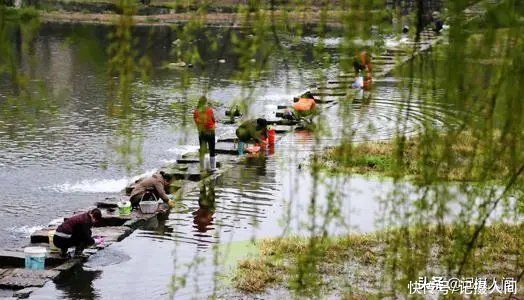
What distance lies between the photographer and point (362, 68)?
320 centimetres

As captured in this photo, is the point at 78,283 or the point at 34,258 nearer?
the point at 78,283

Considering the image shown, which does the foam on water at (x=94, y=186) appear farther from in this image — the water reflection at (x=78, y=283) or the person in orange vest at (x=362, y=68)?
the person in orange vest at (x=362, y=68)

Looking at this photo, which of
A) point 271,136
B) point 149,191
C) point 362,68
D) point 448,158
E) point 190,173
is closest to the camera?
point 448,158

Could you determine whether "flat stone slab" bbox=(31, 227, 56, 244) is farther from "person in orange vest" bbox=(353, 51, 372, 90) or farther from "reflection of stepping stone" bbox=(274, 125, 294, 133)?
"reflection of stepping stone" bbox=(274, 125, 294, 133)

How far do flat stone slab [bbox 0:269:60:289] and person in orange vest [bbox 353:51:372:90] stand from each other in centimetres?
603

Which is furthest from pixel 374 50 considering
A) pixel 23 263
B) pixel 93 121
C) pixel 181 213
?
pixel 93 121

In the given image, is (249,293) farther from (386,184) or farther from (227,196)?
(386,184)

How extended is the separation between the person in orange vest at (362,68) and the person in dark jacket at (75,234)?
652 centimetres

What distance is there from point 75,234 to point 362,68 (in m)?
6.88

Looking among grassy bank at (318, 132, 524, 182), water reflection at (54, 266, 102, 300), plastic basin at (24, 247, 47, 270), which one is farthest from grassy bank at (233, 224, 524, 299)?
grassy bank at (318, 132, 524, 182)

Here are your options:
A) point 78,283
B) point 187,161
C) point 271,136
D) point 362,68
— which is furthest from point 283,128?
point 362,68

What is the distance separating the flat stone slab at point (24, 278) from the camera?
8.65 meters

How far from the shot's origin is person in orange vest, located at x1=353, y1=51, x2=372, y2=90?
2936mm

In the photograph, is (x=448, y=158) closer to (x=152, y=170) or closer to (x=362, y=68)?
(x=362, y=68)
